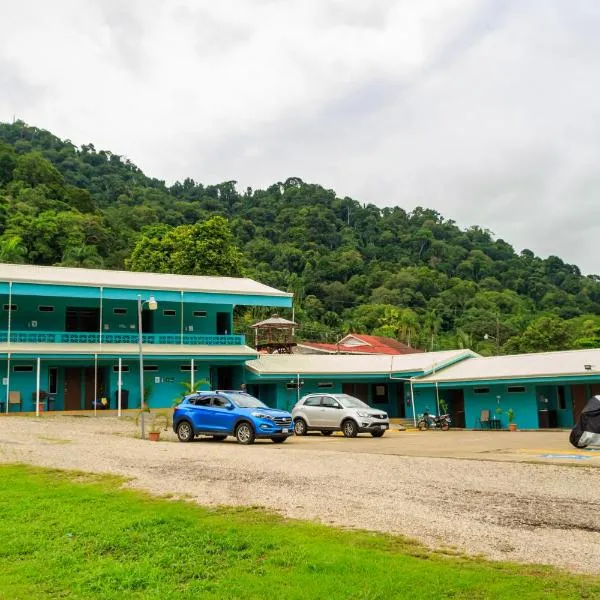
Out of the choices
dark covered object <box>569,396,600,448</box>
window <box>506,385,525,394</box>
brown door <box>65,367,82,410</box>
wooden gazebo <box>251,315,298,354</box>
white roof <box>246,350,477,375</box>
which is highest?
wooden gazebo <box>251,315,298,354</box>

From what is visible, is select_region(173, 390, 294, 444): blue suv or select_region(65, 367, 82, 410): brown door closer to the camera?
select_region(173, 390, 294, 444): blue suv

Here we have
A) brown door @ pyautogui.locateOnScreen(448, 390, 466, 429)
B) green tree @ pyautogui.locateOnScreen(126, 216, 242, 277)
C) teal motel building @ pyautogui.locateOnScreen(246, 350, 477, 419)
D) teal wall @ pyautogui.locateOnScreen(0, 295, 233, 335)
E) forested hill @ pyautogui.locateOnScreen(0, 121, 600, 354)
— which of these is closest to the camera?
teal wall @ pyautogui.locateOnScreen(0, 295, 233, 335)

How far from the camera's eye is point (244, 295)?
3538 cm

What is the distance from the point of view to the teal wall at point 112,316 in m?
31.7

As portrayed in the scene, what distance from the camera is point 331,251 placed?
98.4 metres

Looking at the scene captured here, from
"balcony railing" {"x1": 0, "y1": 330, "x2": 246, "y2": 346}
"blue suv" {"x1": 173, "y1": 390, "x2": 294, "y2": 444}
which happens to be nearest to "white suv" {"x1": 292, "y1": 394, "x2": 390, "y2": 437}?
"blue suv" {"x1": 173, "y1": 390, "x2": 294, "y2": 444}

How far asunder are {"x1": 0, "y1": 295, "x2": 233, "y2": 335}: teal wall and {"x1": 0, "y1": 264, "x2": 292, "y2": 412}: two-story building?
5cm

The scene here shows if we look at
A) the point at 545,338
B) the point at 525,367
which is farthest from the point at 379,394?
the point at 545,338

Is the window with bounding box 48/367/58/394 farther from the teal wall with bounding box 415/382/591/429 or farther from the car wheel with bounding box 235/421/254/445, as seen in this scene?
the teal wall with bounding box 415/382/591/429

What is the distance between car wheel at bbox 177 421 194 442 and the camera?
19.7m

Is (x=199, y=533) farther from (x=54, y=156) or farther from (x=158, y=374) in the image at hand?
(x=54, y=156)

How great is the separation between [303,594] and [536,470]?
884 centimetres

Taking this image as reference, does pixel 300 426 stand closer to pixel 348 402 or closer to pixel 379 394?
pixel 348 402

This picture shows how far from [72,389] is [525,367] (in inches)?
835
